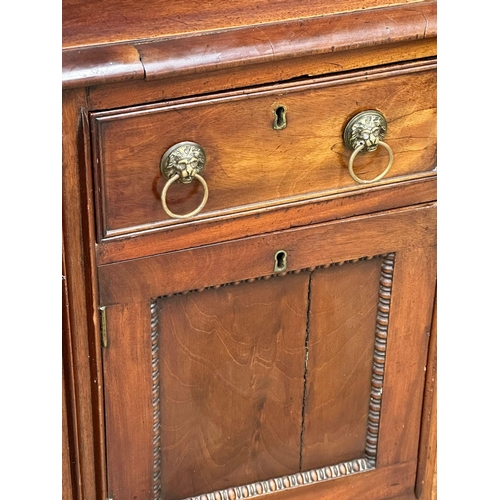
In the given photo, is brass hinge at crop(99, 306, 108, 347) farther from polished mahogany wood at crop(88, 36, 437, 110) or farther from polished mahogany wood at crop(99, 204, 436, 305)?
polished mahogany wood at crop(88, 36, 437, 110)

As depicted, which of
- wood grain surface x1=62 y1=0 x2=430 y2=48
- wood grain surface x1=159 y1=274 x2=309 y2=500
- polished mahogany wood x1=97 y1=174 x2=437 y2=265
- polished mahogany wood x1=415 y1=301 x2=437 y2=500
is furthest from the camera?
polished mahogany wood x1=415 y1=301 x2=437 y2=500

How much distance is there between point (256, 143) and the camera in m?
0.99

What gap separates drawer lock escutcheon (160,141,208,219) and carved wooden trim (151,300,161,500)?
0.54 feet

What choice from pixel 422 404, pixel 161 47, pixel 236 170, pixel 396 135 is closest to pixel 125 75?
pixel 161 47

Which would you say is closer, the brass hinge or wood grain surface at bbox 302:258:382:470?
the brass hinge

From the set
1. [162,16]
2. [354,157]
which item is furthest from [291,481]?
[162,16]

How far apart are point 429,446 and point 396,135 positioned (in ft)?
1.48

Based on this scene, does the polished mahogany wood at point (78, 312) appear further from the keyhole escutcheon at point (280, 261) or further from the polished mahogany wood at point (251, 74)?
the keyhole escutcheon at point (280, 261)

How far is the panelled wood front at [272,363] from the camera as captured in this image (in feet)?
3.54

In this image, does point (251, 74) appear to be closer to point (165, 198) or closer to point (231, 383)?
point (165, 198)

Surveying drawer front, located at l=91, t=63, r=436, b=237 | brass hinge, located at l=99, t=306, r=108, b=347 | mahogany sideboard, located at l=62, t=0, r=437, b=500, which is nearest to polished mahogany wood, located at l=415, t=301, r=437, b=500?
mahogany sideboard, located at l=62, t=0, r=437, b=500

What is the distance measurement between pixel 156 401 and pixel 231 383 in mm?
88

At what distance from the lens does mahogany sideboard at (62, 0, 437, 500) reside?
93 cm

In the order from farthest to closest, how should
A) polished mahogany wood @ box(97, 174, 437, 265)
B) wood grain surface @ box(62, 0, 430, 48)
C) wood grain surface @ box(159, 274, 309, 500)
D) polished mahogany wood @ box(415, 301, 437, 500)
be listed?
1. polished mahogany wood @ box(415, 301, 437, 500)
2. wood grain surface @ box(159, 274, 309, 500)
3. polished mahogany wood @ box(97, 174, 437, 265)
4. wood grain surface @ box(62, 0, 430, 48)
